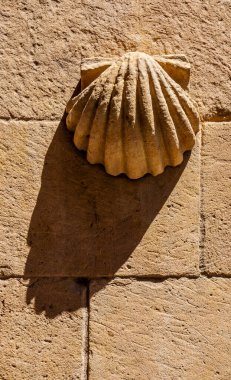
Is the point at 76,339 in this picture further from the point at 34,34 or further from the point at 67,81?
the point at 34,34

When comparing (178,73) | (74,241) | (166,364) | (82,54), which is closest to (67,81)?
(82,54)

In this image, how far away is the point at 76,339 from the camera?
225cm

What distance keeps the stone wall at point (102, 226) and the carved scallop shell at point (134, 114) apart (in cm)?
7

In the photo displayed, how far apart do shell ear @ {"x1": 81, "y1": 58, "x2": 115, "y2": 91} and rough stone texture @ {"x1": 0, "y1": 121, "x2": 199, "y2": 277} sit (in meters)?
0.17

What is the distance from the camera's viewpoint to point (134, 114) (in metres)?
2.22

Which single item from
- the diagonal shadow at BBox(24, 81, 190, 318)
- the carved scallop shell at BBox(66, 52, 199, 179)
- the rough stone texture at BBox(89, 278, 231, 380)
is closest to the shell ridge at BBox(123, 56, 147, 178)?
the carved scallop shell at BBox(66, 52, 199, 179)

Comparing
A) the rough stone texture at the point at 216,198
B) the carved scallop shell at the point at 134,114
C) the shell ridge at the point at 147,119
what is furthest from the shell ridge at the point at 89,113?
the rough stone texture at the point at 216,198

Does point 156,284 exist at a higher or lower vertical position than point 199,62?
lower

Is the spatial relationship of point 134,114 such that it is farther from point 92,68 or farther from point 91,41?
point 91,41

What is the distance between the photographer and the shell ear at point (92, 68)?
234 cm

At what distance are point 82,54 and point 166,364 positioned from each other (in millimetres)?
932

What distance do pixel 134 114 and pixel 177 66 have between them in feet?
0.75

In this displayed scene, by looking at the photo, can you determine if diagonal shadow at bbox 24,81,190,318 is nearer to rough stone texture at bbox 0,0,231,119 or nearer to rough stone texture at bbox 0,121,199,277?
rough stone texture at bbox 0,121,199,277

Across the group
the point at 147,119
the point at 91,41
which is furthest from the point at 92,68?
the point at 147,119
